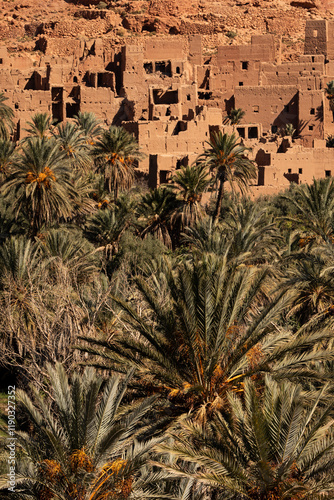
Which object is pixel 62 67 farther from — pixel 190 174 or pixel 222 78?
pixel 190 174

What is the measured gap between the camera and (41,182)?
785 inches

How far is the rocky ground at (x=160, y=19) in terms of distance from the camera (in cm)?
5431

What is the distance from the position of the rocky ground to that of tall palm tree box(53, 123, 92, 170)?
2138 centimetres

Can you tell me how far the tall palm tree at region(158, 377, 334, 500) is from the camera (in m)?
7.86

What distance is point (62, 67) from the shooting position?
4356 centimetres

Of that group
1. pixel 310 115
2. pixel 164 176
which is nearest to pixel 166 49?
Result: pixel 310 115

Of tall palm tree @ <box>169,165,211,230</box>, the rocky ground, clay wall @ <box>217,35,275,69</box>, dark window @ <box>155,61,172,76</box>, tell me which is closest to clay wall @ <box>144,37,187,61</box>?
dark window @ <box>155,61,172,76</box>

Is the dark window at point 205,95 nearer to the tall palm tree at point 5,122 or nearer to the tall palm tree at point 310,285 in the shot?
the tall palm tree at point 5,122

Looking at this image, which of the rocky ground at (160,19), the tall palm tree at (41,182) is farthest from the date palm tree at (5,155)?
the rocky ground at (160,19)

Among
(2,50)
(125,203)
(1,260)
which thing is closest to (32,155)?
(1,260)

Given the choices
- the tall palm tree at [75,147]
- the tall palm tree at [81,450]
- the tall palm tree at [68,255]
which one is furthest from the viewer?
the tall palm tree at [75,147]

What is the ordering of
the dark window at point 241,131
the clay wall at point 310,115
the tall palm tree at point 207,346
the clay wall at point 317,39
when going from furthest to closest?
the clay wall at point 317,39
the clay wall at point 310,115
the dark window at point 241,131
the tall palm tree at point 207,346

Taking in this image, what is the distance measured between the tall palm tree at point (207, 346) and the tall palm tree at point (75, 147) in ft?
59.3

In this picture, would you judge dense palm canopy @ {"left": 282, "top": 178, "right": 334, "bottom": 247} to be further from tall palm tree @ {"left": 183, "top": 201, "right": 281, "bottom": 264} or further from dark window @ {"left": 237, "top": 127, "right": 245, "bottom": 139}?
dark window @ {"left": 237, "top": 127, "right": 245, "bottom": 139}
